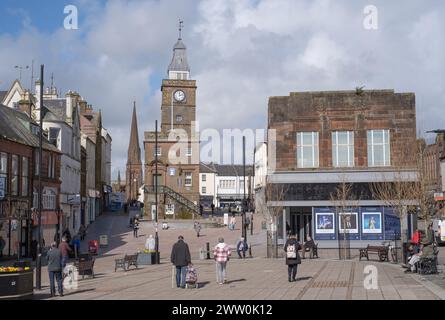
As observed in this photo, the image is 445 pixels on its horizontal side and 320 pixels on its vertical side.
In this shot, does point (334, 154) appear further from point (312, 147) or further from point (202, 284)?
point (202, 284)

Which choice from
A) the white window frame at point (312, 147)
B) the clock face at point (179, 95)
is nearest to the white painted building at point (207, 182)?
the clock face at point (179, 95)

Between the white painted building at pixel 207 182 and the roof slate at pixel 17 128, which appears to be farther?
the white painted building at pixel 207 182

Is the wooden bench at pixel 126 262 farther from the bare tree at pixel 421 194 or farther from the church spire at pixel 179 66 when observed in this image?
the church spire at pixel 179 66

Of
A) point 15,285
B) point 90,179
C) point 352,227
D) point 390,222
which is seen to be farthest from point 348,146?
point 90,179

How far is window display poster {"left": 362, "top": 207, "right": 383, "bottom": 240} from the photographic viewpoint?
38.5m

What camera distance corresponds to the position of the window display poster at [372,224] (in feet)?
126

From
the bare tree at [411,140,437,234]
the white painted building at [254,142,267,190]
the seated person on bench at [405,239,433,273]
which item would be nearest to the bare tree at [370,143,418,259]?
the bare tree at [411,140,437,234]

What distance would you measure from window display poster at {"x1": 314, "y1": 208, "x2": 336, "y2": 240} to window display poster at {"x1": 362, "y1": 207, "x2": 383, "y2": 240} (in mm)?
2015

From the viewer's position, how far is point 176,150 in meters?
72.4

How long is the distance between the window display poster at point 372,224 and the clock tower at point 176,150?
25814 mm

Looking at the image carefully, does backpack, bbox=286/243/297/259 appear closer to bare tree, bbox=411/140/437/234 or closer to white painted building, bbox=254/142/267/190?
bare tree, bbox=411/140/437/234
